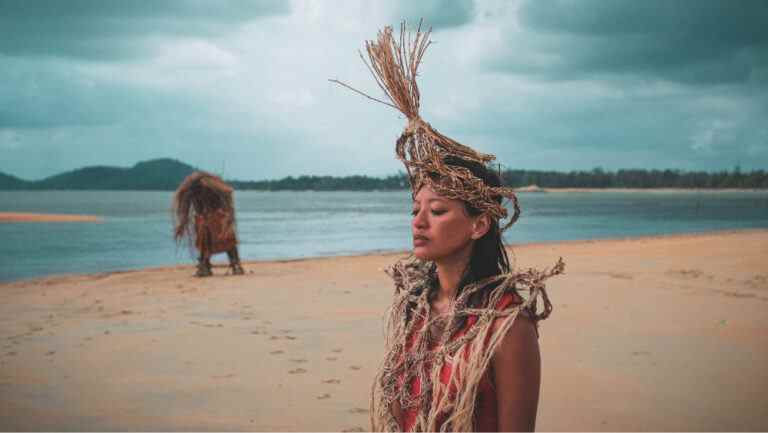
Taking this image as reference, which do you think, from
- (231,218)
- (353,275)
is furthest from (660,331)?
(231,218)

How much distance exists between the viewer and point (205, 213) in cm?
1418

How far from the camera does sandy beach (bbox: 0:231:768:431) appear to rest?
4996mm

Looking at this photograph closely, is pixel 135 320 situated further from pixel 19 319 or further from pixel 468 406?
pixel 468 406

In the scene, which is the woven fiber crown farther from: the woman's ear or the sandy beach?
the sandy beach

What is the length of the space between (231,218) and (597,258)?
28.5ft

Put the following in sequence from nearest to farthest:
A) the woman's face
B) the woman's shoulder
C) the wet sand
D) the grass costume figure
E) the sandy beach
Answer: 1. the woman's face
2. the woman's shoulder
3. the sandy beach
4. the grass costume figure
5. the wet sand

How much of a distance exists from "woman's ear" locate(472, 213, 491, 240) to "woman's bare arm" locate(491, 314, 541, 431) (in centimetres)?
28

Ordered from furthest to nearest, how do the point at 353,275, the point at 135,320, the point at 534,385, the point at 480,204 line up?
1. the point at 353,275
2. the point at 135,320
3. the point at 480,204
4. the point at 534,385

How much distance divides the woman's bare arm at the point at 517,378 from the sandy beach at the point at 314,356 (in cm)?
311

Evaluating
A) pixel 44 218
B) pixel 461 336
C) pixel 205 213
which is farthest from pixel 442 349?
pixel 44 218

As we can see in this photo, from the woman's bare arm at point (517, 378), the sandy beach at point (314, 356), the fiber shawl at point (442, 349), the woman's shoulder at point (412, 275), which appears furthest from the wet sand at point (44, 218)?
the woman's bare arm at point (517, 378)

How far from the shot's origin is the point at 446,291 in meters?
2.06

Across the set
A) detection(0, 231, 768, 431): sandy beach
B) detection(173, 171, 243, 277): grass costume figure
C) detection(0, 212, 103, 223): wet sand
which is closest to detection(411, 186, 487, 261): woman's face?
detection(0, 231, 768, 431): sandy beach

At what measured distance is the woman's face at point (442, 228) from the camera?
6.40ft
